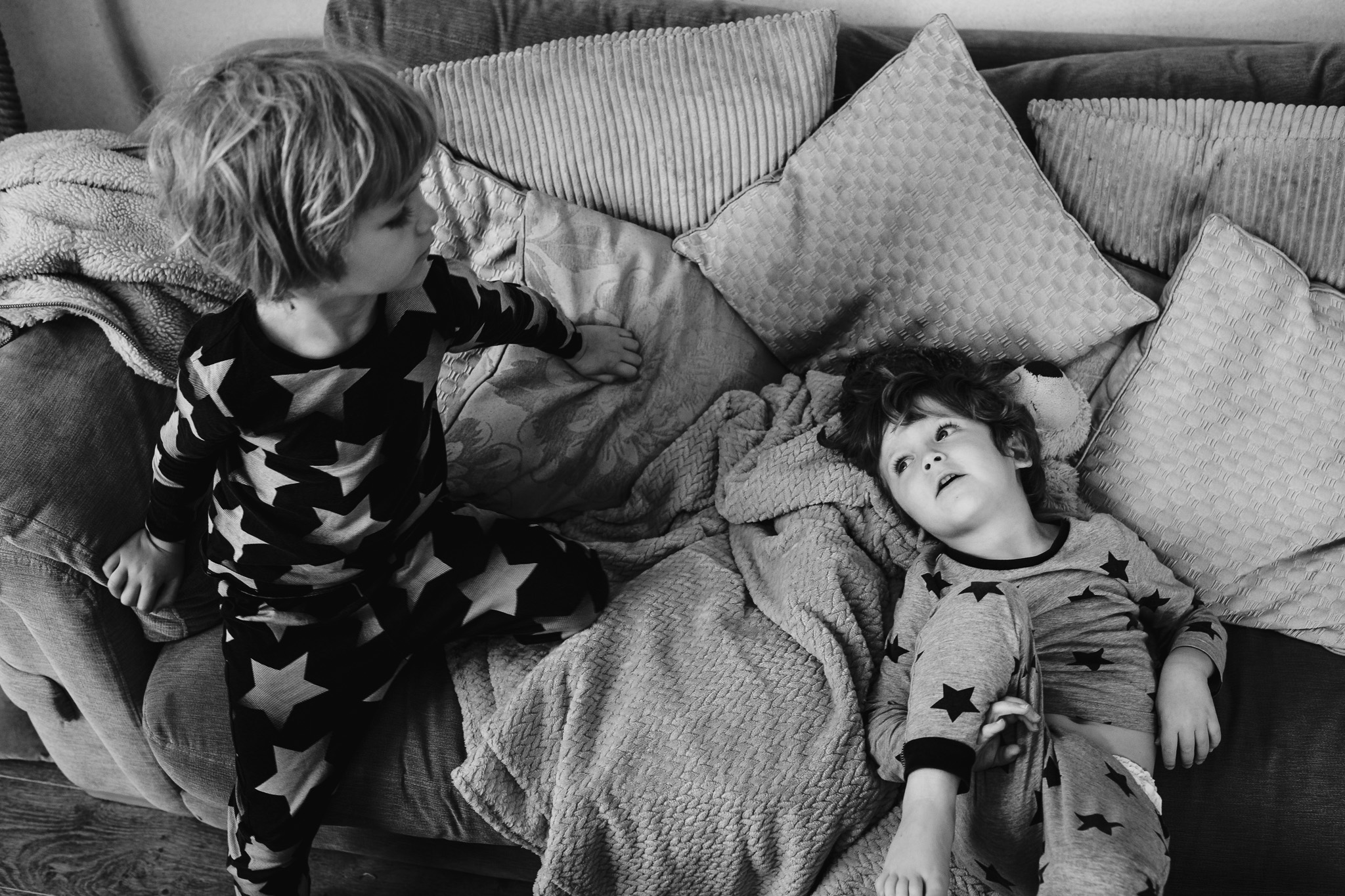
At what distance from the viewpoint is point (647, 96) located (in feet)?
4.67

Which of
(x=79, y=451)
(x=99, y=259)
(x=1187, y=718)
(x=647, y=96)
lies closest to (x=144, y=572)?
(x=79, y=451)

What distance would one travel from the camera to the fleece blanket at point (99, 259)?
1252mm

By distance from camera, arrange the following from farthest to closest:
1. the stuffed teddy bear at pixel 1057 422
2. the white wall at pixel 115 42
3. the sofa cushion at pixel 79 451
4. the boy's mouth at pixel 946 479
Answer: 1. the white wall at pixel 115 42
2. the stuffed teddy bear at pixel 1057 422
3. the boy's mouth at pixel 946 479
4. the sofa cushion at pixel 79 451

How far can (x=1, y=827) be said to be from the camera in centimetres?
151

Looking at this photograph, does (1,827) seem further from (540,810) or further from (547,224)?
(547,224)

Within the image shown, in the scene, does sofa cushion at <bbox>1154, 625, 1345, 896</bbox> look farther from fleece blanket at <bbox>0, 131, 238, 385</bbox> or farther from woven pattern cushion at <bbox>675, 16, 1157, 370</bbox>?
fleece blanket at <bbox>0, 131, 238, 385</bbox>

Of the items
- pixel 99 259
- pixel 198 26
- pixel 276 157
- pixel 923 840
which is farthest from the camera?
pixel 198 26

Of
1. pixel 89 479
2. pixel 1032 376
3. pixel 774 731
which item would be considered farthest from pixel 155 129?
pixel 1032 376

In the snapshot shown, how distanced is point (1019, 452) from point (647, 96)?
2.36 ft

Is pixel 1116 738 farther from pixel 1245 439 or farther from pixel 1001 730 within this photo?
pixel 1245 439

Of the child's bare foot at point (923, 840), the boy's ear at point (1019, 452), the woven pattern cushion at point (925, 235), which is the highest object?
the woven pattern cushion at point (925, 235)

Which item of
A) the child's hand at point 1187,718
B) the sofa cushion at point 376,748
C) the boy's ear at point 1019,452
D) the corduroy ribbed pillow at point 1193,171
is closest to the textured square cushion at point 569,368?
the sofa cushion at point 376,748

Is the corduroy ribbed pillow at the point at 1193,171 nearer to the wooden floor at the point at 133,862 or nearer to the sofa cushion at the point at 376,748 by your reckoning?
the sofa cushion at the point at 376,748

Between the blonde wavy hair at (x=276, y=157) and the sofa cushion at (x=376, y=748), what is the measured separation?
1.85ft
